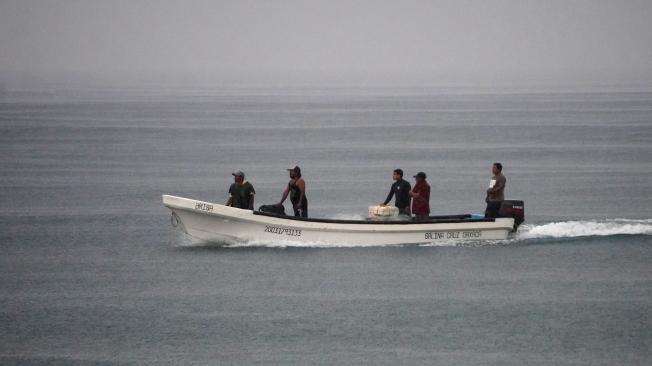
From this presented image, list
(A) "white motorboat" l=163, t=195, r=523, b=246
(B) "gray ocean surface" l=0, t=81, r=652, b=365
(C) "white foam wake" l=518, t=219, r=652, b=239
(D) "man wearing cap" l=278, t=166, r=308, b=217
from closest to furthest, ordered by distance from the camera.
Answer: (B) "gray ocean surface" l=0, t=81, r=652, b=365 → (D) "man wearing cap" l=278, t=166, r=308, b=217 → (A) "white motorboat" l=163, t=195, r=523, b=246 → (C) "white foam wake" l=518, t=219, r=652, b=239

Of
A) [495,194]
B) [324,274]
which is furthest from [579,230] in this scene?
[324,274]

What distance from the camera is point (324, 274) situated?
29.0 meters

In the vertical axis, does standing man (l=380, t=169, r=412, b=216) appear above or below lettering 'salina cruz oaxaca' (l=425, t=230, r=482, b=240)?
above

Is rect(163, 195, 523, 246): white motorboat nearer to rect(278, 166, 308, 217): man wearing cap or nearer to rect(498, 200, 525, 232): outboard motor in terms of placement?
rect(498, 200, 525, 232): outboard motor

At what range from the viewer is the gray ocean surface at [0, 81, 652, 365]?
926 inches

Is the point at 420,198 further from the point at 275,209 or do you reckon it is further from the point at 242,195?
the point at 242,195

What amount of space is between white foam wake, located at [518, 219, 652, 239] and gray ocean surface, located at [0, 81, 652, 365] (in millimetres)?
59

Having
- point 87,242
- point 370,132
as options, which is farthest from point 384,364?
point 370,132

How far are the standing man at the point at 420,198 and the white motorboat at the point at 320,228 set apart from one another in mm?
270

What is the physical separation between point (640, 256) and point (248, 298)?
10.1m

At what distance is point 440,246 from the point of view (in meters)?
31.1

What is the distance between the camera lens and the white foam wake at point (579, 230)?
32.8 m

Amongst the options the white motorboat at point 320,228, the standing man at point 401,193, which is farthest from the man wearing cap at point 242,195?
the standing man at point 401,193

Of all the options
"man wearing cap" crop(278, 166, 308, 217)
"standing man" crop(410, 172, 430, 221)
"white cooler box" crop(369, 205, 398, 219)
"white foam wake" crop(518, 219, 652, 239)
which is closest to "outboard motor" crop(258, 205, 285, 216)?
"man wearing cap" crop(278, 166, 308, 217)
